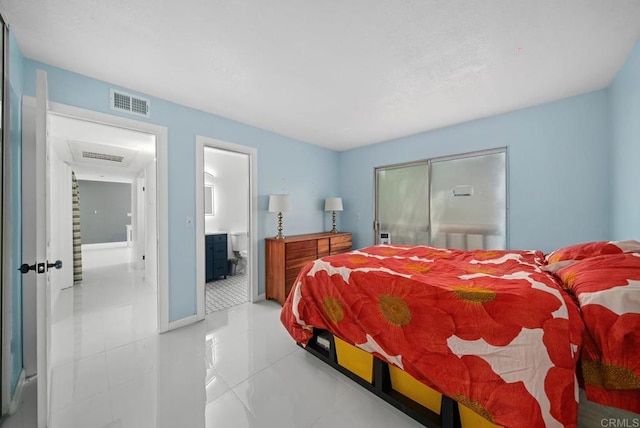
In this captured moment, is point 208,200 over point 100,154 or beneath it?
beneath

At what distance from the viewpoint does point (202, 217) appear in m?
2.96

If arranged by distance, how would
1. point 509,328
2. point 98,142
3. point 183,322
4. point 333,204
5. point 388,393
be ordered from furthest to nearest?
point 333,204, point 98,142, point 183,322, point 388,393, point 509,328

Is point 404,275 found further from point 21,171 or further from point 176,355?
point 21,171

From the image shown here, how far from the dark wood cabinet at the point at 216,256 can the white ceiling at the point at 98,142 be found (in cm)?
183

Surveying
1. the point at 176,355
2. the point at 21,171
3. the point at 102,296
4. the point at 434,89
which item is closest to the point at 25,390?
the point at 176,355

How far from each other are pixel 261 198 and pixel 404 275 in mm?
2520

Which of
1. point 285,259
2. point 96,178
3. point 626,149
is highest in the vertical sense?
point 96,178

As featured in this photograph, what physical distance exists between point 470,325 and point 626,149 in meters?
2.36

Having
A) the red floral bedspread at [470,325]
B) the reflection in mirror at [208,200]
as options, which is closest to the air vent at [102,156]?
the reflection in mirror at [208,200]

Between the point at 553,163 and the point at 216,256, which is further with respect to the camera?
the point at 216,256

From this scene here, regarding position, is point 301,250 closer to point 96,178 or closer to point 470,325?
point 470,325

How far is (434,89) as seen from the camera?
2.46 m

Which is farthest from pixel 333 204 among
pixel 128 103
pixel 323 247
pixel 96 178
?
pixel 96 178

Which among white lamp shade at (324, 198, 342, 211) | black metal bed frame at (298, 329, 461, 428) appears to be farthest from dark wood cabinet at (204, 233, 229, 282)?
black metal bed frame at (298, 329, 461, 428)
